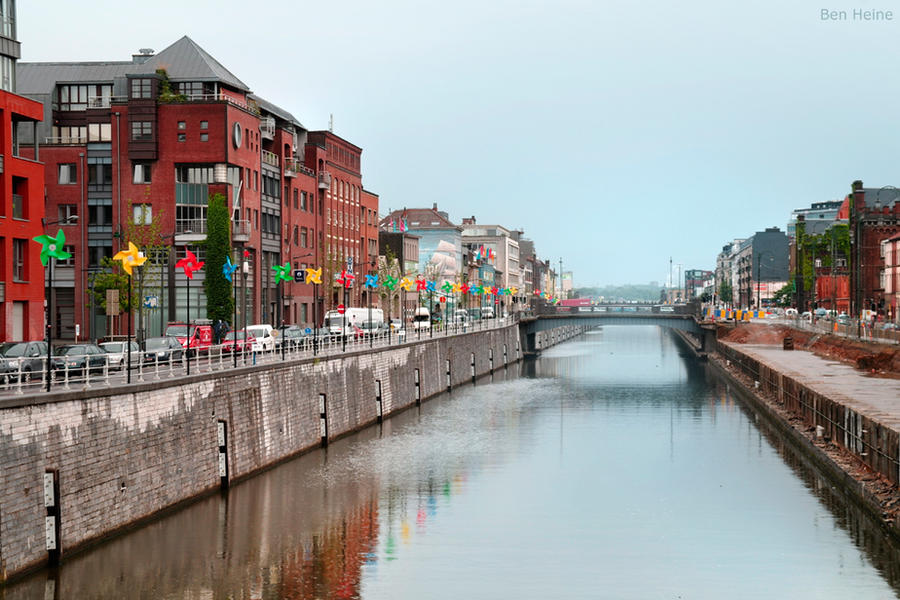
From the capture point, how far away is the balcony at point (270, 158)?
96363 mm

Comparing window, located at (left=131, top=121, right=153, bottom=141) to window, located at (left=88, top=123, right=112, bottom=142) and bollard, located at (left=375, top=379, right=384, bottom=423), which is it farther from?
bollard, located at (left=375, top=379, right=384, bottom=423)

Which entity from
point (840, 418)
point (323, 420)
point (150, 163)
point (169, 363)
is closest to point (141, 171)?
point (150, 163)

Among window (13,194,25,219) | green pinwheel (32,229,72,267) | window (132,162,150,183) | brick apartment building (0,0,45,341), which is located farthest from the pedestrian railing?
window (132,162,150,183)

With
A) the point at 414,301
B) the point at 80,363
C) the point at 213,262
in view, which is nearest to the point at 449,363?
Result: the point at 213,262

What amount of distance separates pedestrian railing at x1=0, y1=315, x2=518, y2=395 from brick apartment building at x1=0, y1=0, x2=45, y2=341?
9.17m

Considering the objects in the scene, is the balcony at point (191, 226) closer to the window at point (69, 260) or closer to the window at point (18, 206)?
the window at point (69, 260)

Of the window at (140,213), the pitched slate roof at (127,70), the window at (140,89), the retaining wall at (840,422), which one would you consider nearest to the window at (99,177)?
the window at (140,213)

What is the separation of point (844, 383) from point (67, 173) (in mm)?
56919

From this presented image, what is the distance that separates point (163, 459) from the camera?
38.5 meters

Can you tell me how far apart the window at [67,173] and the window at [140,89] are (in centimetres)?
706

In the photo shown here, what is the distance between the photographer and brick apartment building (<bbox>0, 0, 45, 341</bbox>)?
5697cm

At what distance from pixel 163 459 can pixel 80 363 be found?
9057mm

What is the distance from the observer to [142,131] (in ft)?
280

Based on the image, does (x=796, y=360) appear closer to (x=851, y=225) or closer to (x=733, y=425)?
(x=733, y=425)
